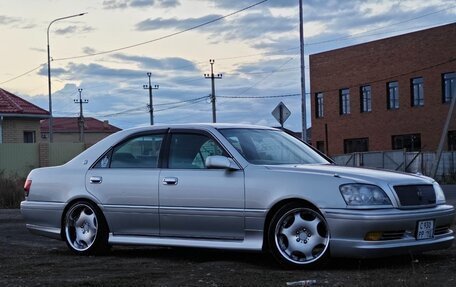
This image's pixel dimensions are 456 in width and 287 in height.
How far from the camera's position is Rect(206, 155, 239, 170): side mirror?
736 cm

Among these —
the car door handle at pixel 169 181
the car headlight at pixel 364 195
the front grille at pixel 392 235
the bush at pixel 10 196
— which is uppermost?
the car door handle at pixel 169 181

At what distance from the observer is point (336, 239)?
672cm

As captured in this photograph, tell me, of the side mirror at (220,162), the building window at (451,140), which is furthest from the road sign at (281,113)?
the building window at (451,140)

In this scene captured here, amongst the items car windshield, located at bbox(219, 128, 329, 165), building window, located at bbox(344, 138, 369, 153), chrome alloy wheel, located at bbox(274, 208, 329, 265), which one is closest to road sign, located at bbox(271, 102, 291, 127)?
car windshield, located at bbox(219, 128, 329, 165)

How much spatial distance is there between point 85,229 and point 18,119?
2635 centimetres

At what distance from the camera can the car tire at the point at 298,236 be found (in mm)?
6855

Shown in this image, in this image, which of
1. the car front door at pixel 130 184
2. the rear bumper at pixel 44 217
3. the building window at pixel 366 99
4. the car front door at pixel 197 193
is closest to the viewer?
the car front door at pixel 197 193

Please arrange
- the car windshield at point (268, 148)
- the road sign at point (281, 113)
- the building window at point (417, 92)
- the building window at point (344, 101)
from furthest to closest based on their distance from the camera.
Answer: the building window at point (344, 101) < the building window at point (417, 92) < the road sign at point (281, 113) < the car windshield at point (268, 148)

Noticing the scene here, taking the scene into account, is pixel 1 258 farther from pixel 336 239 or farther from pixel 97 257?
pixel 336 239

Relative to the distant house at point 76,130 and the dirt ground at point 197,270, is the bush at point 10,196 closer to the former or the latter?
the dirt ground at point 197,270

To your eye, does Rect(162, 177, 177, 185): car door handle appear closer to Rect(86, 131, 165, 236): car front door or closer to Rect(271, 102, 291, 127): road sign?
Rect(86, 131, 165, 236): car front door

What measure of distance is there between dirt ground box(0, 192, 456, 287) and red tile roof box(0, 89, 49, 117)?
2492 cm

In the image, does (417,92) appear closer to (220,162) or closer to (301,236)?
(220,162)

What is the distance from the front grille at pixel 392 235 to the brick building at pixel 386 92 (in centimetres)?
3557
